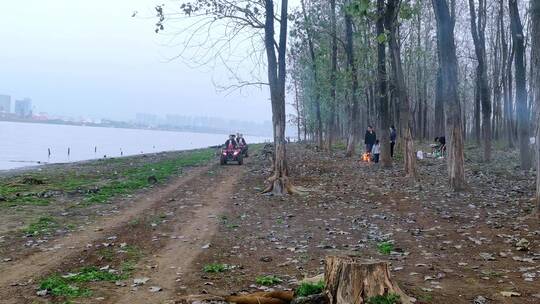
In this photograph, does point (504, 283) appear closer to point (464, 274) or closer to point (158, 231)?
point (464, 274)

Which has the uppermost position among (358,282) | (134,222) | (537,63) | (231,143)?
(537,63)

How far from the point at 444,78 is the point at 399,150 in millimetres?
18129

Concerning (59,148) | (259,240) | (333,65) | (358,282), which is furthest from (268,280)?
(59,148)

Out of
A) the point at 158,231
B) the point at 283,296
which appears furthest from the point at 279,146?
the point at 283,296

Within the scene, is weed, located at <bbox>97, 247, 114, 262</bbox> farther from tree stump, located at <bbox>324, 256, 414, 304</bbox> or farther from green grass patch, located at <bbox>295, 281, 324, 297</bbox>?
tree stump, located at <bbox>324, 256, 414, 304</bbox>

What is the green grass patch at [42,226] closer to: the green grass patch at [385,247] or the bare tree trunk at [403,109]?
the green grass patch at [385,247]

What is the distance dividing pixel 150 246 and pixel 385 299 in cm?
571

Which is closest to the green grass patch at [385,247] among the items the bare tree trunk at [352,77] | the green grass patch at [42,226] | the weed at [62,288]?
the weed at [62,288]

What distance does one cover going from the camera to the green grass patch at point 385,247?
365 inches

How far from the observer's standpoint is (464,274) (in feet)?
25.3

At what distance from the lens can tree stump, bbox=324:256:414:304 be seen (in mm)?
5707

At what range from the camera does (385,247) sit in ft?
31.0

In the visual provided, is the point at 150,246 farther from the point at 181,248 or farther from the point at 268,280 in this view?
the point at 268,280

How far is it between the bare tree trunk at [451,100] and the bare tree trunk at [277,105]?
5265 millimetres
